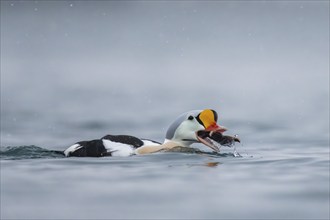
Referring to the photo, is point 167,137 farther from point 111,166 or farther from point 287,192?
point 287,192

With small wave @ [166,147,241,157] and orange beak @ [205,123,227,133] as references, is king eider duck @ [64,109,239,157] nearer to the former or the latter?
orange beak @ [205,123,227,133]

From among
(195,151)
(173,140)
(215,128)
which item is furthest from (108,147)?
(215,128)

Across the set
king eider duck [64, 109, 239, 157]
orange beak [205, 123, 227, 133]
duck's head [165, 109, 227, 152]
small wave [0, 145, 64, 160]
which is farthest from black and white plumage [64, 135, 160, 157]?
orange beak [205, 123, 227, 133]

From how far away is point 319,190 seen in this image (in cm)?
689

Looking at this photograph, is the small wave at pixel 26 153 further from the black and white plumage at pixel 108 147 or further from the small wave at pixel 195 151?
the small wave at pixel 195 151

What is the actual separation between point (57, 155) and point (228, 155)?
2478mm

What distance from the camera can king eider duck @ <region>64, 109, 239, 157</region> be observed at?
10.7 meters

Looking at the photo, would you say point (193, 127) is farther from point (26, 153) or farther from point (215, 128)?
point (26, 153)

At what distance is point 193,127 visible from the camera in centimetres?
1141

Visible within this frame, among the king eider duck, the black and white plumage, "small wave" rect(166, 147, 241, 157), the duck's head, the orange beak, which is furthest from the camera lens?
the duck's head

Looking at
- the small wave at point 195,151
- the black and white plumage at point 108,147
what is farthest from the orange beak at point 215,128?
the black and white plumage at point 108,147

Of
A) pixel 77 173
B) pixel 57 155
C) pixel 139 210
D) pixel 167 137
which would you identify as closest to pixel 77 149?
pixel 57 155

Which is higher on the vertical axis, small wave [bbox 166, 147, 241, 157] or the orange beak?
the orange beak

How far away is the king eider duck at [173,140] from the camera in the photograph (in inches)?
422
